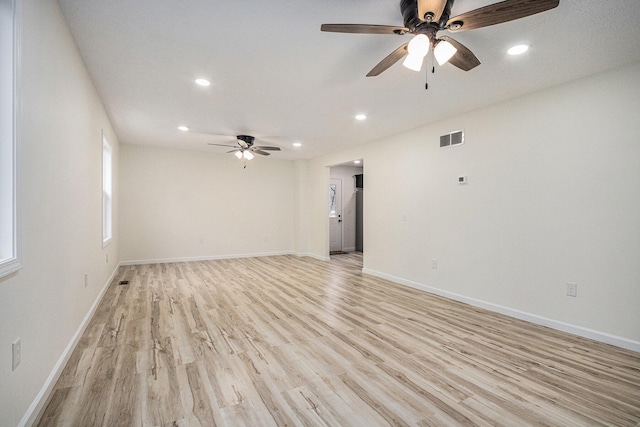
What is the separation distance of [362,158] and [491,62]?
3356 mm

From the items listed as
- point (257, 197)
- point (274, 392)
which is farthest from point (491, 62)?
point (257, 197)

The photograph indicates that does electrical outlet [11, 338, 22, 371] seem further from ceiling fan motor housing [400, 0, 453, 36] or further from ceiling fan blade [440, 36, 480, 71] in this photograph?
ceiling fan blade [440, 36, 480, 71]

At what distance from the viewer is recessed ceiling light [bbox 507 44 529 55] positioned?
2.36 m

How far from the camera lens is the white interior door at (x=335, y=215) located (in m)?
8.70

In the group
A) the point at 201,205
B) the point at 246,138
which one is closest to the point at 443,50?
the point at 246,138

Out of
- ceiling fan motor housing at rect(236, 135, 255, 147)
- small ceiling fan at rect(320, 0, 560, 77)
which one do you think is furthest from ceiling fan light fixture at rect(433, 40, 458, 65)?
ceiling fan motor housing at rect(236, 135, 255, 147)

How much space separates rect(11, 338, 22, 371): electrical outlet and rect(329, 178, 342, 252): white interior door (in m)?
7.45

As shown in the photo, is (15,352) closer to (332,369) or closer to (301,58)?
(332,369)

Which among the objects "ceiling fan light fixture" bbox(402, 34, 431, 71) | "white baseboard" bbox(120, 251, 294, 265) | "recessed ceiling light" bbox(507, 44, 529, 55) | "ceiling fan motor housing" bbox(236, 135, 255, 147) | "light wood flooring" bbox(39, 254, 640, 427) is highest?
"recessed ceiling light" bbox(507, 44, 529, 55)

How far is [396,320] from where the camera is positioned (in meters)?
3.24

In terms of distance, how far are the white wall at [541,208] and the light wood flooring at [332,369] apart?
1.22 feet

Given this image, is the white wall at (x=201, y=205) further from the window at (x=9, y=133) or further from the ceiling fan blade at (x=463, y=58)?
the ceiling fan blade at (x=463, y=58)

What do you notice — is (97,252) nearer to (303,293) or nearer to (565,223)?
(303,293)

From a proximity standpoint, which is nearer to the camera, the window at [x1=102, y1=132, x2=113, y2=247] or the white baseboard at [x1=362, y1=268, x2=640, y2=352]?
the white baseboard at [x1=362, y1=268, x2=640, y2=352]
